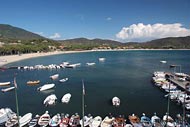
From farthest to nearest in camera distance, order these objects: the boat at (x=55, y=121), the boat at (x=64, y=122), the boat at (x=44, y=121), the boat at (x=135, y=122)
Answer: the boat at (x=44, y=121) → the boat at (x=55, y=121) → the boat at (x=64, y=122) → the boat at (x=135, y=122)

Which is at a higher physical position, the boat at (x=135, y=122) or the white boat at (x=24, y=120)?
the white boat at (x=24, y=120)

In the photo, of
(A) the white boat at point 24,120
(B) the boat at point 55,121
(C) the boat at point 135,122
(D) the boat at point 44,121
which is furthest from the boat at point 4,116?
(C) the boat at point 135,122

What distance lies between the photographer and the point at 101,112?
40.8 metres

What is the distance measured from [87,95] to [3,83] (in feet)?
106

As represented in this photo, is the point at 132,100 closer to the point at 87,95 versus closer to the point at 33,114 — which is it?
the point at 87,95

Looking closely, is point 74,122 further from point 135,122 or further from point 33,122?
point 135,122

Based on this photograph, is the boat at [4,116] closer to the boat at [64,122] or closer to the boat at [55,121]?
the boat at [55,121]

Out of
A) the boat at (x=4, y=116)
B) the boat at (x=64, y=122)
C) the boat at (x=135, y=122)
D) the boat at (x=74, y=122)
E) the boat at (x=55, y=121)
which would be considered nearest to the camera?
the boat at (x=135, y=122)

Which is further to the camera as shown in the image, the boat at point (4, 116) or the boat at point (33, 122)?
the boat at point (4, 116)

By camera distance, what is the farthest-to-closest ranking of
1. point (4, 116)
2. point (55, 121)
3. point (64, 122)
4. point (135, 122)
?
1. point (4, 116)
2. point (55, 121)
3. point (135, 122)
4. point (64, 122)

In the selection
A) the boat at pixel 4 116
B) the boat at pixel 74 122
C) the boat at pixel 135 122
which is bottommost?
the boat at pixel 135 122

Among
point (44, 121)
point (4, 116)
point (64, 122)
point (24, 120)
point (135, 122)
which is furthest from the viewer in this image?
point (4, 116)

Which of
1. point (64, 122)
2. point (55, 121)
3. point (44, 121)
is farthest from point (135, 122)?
point (44, 121)

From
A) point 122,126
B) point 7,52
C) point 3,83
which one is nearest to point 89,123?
point 122,126
